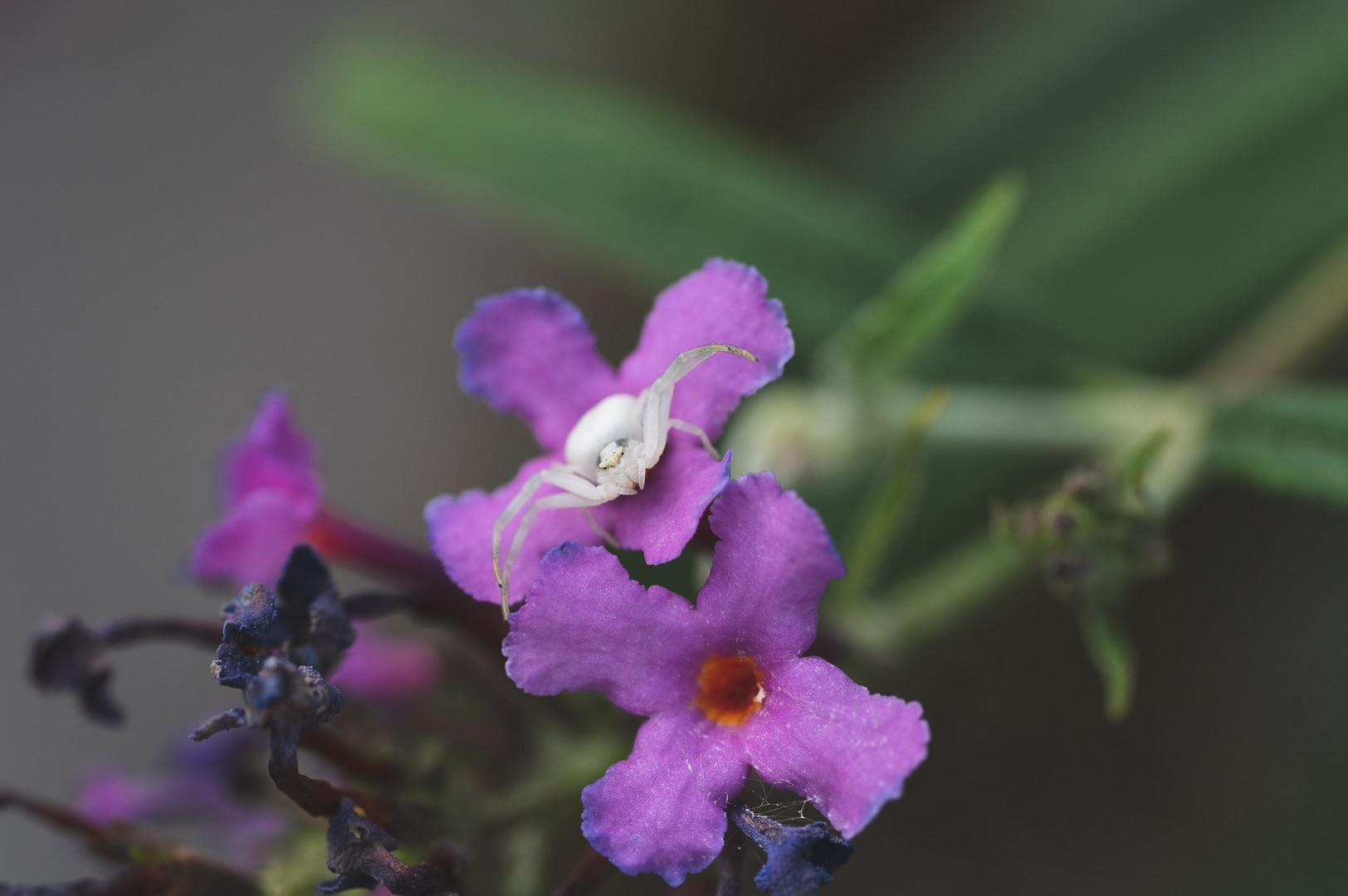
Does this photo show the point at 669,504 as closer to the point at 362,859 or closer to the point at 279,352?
the point at 362,859

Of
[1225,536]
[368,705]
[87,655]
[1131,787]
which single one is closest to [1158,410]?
[1225,536]

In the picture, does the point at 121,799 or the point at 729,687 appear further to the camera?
the point at 121,799

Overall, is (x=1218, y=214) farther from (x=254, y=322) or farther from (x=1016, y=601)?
(x=254, y=322)

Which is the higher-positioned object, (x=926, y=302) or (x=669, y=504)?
(x=926, y=302)

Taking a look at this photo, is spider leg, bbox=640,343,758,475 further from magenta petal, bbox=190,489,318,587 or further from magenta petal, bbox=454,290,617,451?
magenta petal, bbox=190,489,318,587

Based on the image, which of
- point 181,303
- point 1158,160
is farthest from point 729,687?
point 181,303

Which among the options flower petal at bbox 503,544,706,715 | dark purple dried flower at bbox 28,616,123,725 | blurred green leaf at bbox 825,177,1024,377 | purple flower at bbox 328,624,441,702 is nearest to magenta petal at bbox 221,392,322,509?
dark purple dried flower at bbox 28,616,123,725
